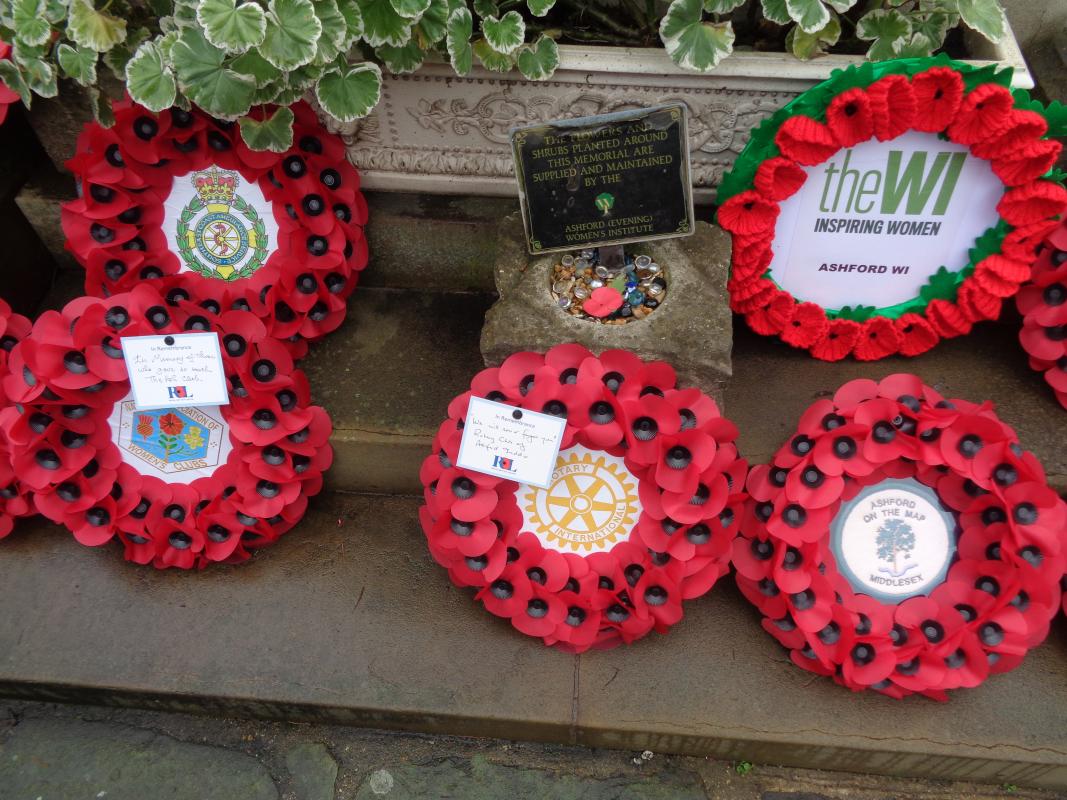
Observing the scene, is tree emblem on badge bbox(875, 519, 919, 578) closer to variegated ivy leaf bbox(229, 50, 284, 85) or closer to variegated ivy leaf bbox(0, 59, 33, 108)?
variegated ivy leaf bbox(229, 50, 284, 85)

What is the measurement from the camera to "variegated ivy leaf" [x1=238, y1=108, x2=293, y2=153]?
203 centimetres

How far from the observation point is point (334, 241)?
7.66ft

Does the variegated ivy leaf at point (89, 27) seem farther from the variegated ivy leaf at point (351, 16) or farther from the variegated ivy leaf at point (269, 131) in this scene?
the variegated ivy leaf at point (351, 16)

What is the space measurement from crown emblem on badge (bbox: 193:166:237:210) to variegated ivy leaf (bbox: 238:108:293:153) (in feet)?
0.94

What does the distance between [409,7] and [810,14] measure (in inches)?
37.1

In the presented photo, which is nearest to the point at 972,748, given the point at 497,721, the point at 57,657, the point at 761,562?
the point at 761,562

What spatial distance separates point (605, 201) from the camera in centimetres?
197

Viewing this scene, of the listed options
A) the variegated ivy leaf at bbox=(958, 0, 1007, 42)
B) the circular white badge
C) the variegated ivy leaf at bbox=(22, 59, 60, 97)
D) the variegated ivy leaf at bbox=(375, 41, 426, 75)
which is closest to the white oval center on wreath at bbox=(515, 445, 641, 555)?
the circular white badge

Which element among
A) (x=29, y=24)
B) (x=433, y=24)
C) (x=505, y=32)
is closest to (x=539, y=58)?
(x=505, y=32)

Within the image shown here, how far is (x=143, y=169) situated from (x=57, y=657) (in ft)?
4.55

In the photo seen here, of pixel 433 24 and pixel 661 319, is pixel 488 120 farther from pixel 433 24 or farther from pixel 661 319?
pixel 661 319

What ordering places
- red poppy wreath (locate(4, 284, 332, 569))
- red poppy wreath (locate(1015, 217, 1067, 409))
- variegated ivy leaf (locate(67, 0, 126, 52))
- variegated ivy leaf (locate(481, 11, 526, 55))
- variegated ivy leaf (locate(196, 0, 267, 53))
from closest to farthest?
1. variegated ivy leaf (locate(196, 0, 267, 53))
2. variegated ivy leaf (locate(67, 0, 126, 52))
3. variegated ivy leaf (locate(481, 11, 526, 55))
4. red poppy wreath (locate(4, 284, 332, 569))
5. red poppy wreath (locate(1015, 217, 1067, 409))

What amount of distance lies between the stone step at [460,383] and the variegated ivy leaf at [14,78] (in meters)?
1.00

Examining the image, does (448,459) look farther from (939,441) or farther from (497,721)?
(939,441)
